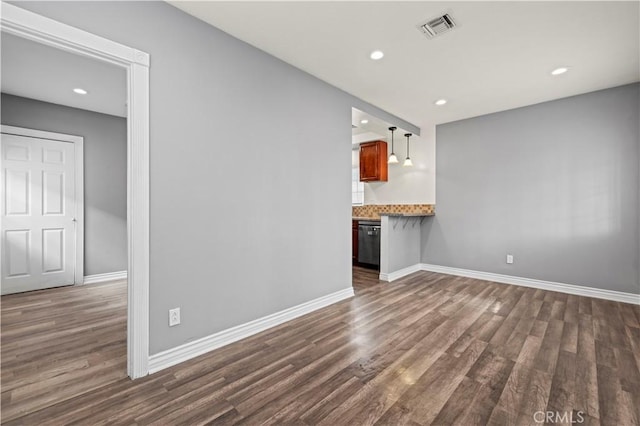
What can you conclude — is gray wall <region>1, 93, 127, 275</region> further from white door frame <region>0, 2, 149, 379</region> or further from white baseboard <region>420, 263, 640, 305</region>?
white baseboard <region>420, 263, 640, 305</region>

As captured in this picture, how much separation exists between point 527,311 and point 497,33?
2852mm

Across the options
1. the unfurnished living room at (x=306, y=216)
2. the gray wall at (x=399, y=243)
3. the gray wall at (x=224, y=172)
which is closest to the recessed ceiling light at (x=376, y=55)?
the unfurnished living room at (x=306, y=216)

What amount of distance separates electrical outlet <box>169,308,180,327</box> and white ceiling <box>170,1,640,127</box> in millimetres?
2255

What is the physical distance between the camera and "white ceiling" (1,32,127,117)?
105 inches

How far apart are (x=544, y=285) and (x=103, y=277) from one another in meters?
6.62

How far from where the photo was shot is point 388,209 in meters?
5.76

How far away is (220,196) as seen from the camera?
2371 mm

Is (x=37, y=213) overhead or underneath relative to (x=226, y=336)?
overhead

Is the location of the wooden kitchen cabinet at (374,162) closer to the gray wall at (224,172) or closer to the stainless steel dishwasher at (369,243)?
the stainless steel dishwasher at (369,243)

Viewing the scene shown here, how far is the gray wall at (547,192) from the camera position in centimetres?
354

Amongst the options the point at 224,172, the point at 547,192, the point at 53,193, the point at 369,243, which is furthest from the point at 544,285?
the point at 53,193

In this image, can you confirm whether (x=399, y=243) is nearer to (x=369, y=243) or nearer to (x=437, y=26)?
(x=369, y=243)

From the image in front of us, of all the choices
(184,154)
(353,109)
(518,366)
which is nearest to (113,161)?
(184,154)

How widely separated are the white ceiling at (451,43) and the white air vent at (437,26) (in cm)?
6
